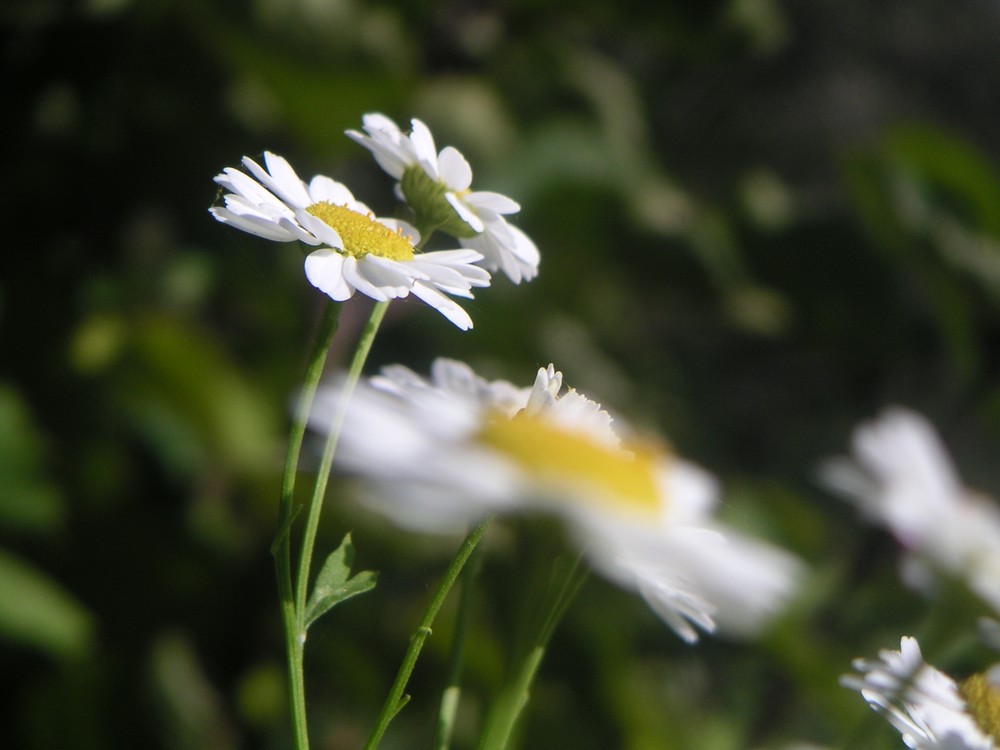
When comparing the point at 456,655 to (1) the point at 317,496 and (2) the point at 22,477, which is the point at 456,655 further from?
(2) the point at 22,477

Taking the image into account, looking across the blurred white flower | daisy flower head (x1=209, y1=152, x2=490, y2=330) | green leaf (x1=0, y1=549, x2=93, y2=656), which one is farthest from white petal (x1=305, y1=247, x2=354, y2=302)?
green leaf (x1=0, y1=549, x2=93, y2=656)

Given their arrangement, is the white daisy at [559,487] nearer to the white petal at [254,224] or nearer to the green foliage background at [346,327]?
the white petal at [254,224]

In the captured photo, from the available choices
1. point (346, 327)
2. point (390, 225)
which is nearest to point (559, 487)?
point (390, 225)

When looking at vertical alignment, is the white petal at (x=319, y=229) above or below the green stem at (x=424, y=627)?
above

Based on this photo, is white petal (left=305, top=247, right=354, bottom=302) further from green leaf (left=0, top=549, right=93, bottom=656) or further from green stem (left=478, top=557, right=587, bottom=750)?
green leaf (left=0, top=549, right=93, bottom=656)

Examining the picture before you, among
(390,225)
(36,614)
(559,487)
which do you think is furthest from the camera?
(36,614)

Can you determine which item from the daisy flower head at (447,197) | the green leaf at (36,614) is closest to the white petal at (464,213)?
the daisy flower head at (447,197)

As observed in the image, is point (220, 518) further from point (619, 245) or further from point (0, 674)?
point (619, 245)
